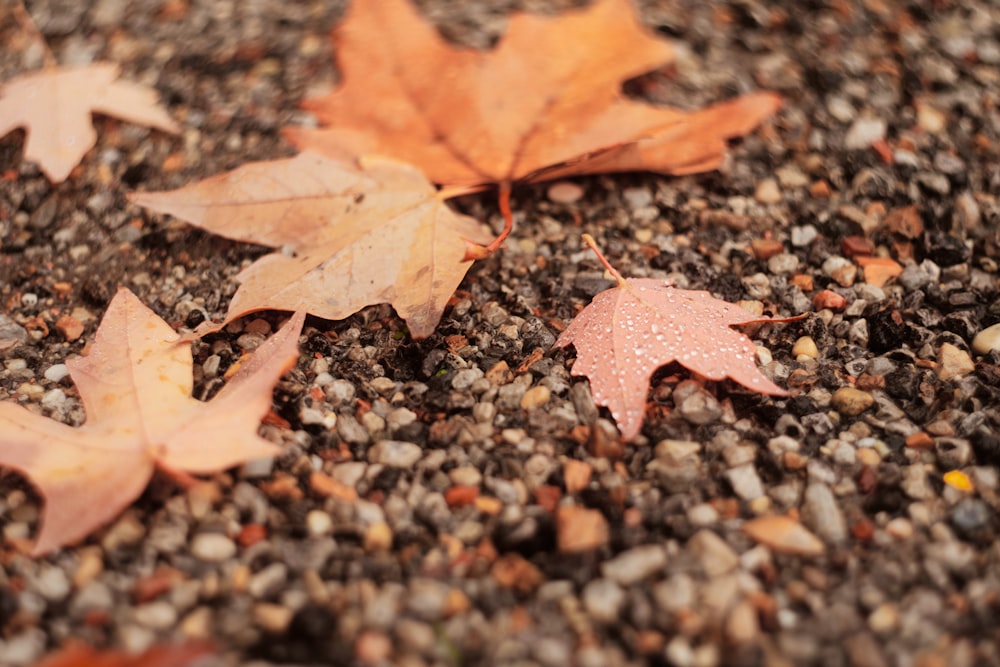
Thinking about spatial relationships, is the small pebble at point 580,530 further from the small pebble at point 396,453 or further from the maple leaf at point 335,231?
the maple leaf at point 335,231

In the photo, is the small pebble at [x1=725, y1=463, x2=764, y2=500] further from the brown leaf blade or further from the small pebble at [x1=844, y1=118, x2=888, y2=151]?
the small pebble at [x1=844, y1=118, x2=888, y2=151]

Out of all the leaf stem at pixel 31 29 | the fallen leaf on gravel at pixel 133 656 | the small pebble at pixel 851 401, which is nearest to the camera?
the fallen leaf on gravel at pixel 133 656

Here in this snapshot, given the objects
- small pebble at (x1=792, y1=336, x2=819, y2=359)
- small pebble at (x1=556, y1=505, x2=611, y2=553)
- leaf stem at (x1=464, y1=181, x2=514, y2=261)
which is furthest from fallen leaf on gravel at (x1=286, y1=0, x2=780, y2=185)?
small pebble at (x1=556, y1=505, x2=611, y2=553)

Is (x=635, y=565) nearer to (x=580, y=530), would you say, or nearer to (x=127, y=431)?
(x=580, y=530)

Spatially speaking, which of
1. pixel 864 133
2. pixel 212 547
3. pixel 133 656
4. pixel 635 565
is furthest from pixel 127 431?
pixel 864 133

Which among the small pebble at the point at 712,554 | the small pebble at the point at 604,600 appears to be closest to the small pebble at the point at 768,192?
the small pebble at the point at 712,554

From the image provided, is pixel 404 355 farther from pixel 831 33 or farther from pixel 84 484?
pixel 831 33
